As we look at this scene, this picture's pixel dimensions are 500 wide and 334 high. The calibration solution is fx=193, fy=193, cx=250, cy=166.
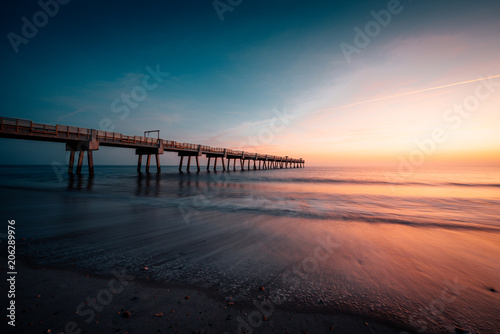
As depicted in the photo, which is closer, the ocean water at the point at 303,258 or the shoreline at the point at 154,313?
the shoreline at the point at 154,313

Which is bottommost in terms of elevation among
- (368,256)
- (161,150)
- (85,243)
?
(85,243)

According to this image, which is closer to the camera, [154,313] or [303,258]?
[154,313]

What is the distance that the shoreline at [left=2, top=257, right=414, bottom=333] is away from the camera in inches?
77.9

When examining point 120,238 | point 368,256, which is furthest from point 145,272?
point 368,256

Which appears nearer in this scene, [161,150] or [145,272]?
[145,272]

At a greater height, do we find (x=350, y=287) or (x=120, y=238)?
(x=350, y=287)

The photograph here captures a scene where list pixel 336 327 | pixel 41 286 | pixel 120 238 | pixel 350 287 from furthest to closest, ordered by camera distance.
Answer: pixel 120 238 < pixel 350 287 < pixel 41 286 < pixel 336 327

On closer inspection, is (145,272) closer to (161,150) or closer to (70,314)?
(70,314)

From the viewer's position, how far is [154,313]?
2.15m

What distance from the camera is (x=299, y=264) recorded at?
351 centimetres

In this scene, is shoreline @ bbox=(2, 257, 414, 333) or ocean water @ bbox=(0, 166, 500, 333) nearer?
shoreline @ bbox=(2, 257, 414, 333)

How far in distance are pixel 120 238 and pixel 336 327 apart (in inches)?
184

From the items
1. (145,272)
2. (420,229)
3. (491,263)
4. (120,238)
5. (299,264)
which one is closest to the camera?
(145,272)

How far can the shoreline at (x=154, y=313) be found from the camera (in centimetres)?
198
